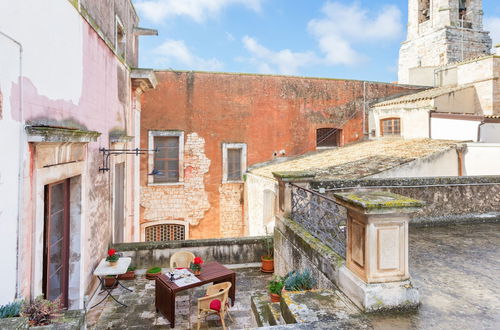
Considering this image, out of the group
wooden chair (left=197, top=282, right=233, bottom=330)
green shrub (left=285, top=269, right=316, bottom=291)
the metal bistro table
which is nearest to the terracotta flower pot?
wooden chair (left=197, top=282, right=233, bottom=330)

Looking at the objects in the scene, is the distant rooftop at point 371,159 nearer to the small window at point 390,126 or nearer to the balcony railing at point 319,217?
the small window at point 390,126

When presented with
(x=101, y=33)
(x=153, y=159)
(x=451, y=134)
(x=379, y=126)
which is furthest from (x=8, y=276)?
(x=379, y=126)

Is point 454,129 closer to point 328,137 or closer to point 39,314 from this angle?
point 328,137

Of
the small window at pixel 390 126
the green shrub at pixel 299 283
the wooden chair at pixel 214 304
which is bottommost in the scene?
the wooden chair at pixel 214 304

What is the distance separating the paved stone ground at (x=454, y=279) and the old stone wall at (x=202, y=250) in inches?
139

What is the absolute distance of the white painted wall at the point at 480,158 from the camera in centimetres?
1020

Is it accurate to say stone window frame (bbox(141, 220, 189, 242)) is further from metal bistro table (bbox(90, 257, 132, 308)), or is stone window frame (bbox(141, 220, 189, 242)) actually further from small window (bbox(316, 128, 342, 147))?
small window (bbox(316, 128, 342, 147))

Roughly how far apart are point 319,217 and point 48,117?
4.12m

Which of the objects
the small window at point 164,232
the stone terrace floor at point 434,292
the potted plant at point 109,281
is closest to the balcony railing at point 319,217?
the stone terrace floor at point 434,292

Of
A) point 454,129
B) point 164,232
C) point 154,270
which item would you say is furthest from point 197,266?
point 454,129

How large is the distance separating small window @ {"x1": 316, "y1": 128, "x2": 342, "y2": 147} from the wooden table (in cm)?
1060

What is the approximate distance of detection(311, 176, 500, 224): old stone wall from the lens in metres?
6.54

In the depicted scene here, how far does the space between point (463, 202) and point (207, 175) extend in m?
9.45

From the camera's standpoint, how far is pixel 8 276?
3.10 metres
